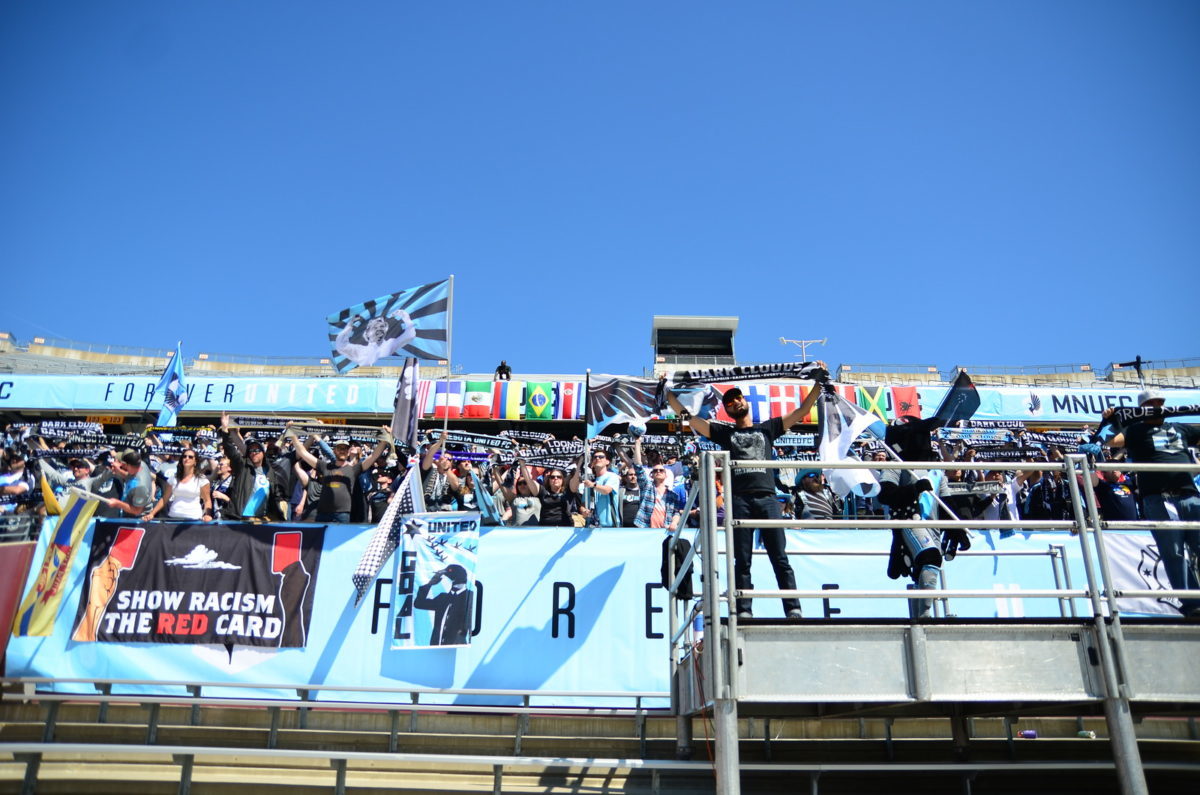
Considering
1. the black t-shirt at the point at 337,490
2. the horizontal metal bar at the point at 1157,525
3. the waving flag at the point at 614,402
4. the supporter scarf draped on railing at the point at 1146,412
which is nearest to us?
the horizontal metal bar at the point at 1157,525

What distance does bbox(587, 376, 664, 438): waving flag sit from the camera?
11258 mm

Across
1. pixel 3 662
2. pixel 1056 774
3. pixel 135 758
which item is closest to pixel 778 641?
pixel 1056 774

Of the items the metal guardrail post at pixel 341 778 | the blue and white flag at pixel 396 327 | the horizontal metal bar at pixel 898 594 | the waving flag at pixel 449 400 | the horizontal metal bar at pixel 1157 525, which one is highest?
the waving flag at pixel 449 400

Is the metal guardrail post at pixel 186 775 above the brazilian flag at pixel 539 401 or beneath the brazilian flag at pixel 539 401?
beneath

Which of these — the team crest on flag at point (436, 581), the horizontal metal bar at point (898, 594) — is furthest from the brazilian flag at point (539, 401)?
the horizontal metal bar at point (898, 594)

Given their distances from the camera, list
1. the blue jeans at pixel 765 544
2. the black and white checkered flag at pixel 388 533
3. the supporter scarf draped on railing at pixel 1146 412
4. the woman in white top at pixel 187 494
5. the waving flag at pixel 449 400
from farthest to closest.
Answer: the waving flag at pixel 449 400, the woman in white top at pixel 187 494, the black and white checkered flag at pixel 388 533, the supporter scarf draped on railing at pixel 1146 412, the blue jeans at pixel 765 544

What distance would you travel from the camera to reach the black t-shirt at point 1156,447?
631cm

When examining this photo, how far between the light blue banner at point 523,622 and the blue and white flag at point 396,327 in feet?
11.7

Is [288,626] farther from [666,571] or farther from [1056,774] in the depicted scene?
[1056,774]

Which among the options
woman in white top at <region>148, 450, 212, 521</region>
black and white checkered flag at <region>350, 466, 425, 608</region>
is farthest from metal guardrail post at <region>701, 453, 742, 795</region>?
woman in white top at <region>148, 450, 212, 521</region>

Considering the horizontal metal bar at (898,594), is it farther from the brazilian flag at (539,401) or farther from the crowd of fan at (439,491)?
the brazilian flag at (539,401)

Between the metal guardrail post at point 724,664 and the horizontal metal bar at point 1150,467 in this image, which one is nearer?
the metal guardrail post at point 724,664

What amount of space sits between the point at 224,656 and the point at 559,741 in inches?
150

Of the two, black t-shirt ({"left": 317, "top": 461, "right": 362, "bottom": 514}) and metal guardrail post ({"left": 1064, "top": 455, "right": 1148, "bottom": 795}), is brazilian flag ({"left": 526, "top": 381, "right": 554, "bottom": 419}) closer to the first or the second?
black t-shirt ({"left": 317, "top": 461, "right": 362, "bottom": 514})
